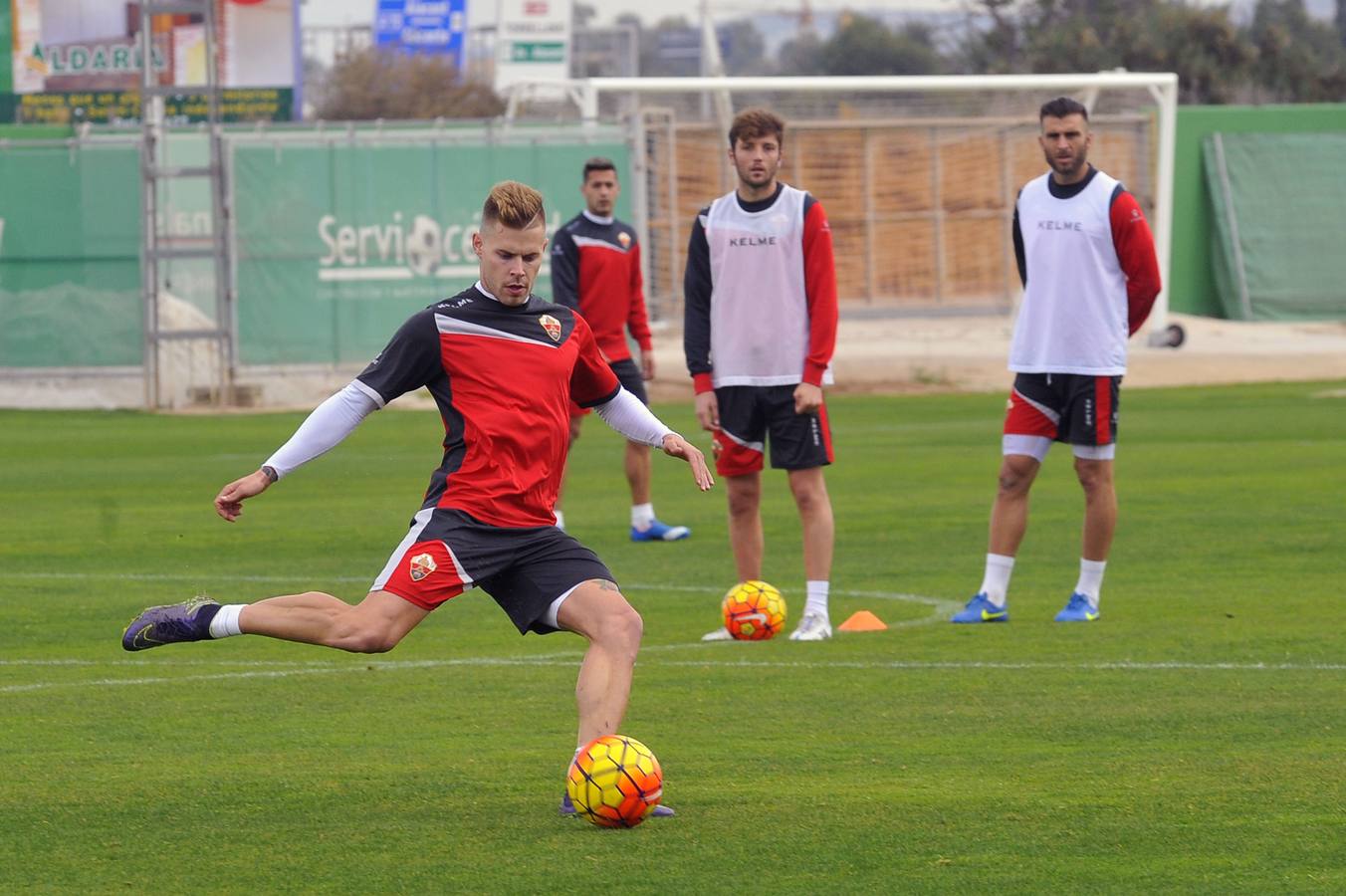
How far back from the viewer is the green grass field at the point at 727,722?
571cm

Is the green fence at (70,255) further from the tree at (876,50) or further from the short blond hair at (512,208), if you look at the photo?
the tree at (876,50)

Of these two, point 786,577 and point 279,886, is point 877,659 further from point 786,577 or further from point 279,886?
point 279,886

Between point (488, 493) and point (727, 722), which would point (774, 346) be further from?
point (488, 493)

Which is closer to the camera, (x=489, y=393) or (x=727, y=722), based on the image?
(x=489, y=393)

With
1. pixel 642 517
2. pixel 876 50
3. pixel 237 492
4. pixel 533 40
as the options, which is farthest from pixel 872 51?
pixel 237 492

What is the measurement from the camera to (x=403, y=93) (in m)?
67.6

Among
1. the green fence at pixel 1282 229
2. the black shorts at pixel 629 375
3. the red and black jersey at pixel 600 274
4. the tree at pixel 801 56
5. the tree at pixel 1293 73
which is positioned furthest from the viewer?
the tree at pixel 801 56

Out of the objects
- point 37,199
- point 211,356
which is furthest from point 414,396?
point 37,199

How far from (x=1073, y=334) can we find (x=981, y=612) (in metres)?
1.39

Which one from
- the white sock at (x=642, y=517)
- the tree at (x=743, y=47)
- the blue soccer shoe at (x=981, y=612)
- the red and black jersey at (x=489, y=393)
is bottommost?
the white sock at (x=642, y=517)

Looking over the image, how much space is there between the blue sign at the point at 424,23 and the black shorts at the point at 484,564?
7914 centimetres

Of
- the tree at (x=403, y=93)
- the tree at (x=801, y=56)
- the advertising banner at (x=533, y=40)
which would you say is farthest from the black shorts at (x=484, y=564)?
the tree at (x=801, y=56)

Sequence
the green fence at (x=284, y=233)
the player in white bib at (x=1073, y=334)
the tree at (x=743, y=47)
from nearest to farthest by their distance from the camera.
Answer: the player in white bib at (x=1073, y=334)
the green fence at (x=284, y=233)
the tree at (x=743, y=47)

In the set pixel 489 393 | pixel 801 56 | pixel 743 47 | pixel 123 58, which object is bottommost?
pixel 489 393
